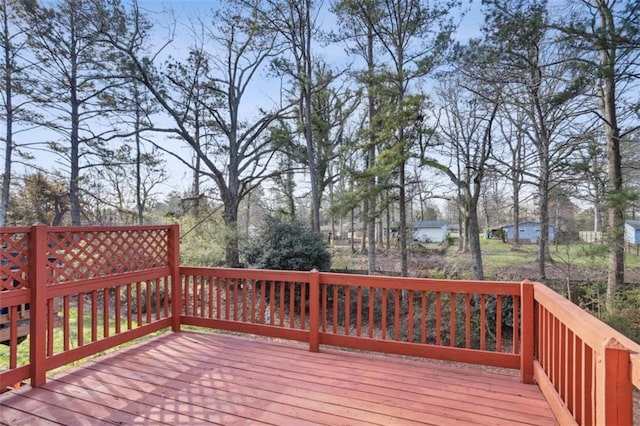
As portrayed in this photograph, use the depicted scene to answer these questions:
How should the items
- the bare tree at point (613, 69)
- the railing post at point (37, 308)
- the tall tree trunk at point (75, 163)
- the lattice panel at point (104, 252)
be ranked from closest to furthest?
1. the railing post at point (37, 308)
2. the lattice panel at point (104, 252)
3. the bare tree at point (613, 69)
4. the tall tree trunk at point (75, 163)

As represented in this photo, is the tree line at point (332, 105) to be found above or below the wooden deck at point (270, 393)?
above

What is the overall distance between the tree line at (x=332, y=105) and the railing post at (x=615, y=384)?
594cm

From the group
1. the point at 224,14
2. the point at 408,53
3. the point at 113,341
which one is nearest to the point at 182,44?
the point at 224,14

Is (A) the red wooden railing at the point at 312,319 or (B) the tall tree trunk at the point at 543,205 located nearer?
(A) the red wooden railing at the point at 312,319

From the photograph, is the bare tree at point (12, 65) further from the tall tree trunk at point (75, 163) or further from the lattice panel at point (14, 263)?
the lattice panel at point (14, 263)

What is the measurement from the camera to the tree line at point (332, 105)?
6766 mm

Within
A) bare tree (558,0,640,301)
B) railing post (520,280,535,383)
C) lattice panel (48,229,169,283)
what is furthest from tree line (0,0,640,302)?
lattice panel (48,229,169,283)

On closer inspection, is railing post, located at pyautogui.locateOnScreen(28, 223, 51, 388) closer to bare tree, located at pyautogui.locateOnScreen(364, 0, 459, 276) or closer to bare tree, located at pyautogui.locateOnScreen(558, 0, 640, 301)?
bare tree, located at pyautogui.locateOnScreen(364, 0, 459, 276)

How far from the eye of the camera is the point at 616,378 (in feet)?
4.34

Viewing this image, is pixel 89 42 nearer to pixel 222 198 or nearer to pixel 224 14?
pixel 224 14

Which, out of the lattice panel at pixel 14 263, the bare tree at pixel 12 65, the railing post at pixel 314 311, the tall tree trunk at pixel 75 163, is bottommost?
the railing post at pixel 314 311

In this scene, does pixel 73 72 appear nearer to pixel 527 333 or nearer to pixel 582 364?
pixel 527 333

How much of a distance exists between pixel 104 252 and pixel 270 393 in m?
2.25

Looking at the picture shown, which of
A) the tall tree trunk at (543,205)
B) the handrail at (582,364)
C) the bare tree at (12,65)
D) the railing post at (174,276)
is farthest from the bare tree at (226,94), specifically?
the handrail at (582,364)
